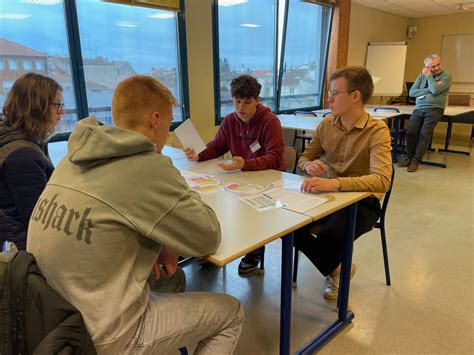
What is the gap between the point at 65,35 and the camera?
3361mm

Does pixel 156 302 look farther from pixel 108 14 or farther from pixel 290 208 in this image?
pixel 108 14

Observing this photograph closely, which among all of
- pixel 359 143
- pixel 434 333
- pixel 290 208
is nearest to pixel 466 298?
pixel 434 333

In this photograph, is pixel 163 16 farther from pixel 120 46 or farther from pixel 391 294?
pixel 391 294

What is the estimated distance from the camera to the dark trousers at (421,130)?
195 inches

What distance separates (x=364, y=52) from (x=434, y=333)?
20.6 feet

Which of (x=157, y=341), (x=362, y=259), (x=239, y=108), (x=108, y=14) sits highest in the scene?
(x=108, y=14)

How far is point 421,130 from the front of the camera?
16.5 feet

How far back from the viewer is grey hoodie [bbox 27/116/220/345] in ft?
2.89

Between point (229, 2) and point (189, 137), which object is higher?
point (229, 2)

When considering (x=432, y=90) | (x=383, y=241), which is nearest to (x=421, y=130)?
(x=432, y=90)

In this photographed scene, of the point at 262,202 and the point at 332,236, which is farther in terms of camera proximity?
the point at 332,236

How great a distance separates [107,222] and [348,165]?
4.66 feet

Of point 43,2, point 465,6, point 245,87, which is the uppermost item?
point 465,6

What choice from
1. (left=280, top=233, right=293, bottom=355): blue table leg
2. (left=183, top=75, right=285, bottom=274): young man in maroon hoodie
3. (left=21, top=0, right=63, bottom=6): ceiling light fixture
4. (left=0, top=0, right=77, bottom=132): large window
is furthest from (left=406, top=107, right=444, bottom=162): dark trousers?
(left=21, top=0, right=63, bottom=6): ceiling light fixture
